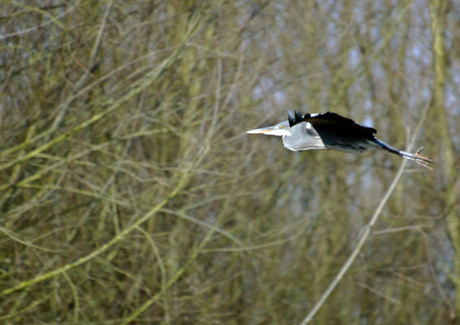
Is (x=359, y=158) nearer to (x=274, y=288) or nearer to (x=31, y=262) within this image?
(x=274, y=288)

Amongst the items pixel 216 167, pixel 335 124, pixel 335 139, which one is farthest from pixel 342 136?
pixel 216 167

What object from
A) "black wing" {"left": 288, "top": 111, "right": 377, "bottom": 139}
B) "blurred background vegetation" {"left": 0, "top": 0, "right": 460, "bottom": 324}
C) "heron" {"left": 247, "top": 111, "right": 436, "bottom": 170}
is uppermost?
"black wing" {"left": 288, "top": 111, "right": 377, "bottom": 139}

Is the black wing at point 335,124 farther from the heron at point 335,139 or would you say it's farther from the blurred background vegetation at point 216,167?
the blurred background vegetation at point 216,167

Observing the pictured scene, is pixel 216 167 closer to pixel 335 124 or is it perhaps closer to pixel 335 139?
pixel 335 139

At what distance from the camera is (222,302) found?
27.5 ft

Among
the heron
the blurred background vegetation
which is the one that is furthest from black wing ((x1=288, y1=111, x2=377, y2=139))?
the blurred background vegetation

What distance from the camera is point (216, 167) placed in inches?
321

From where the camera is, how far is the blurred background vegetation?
7.57 meters

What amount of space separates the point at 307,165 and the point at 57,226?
10.9ft

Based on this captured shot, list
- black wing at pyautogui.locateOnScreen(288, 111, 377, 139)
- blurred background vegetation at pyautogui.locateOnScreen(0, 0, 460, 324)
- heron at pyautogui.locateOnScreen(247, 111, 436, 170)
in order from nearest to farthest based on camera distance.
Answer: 1. black wing at pyautogui.locateOnScreen(288, 111, 377, 139)
2. heron at pyautogui.locateOnScreen(247, 111, 436, 170)
3. blurred background vegetation at pyautogui.locateOnScreen(0, 0, 460, 324)

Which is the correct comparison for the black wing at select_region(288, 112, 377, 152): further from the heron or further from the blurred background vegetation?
the blurred background vegetation

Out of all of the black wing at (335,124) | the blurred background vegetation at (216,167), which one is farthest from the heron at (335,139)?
the blurred background vegetation at (216,167)

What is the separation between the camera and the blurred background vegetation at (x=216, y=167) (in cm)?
757

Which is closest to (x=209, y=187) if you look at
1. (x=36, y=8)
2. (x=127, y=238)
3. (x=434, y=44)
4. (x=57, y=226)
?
(x=127, y=238)
